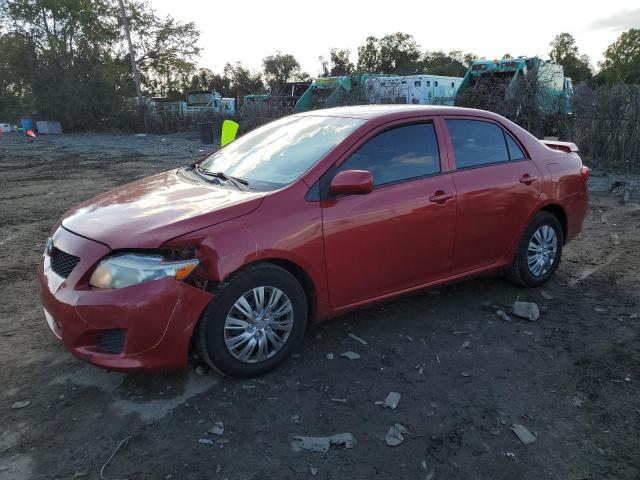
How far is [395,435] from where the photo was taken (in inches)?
112

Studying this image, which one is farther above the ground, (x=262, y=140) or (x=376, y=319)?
(x=262, y=140)

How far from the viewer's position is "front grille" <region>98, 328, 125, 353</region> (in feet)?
9.78

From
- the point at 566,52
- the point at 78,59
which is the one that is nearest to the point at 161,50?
the point at 78,59

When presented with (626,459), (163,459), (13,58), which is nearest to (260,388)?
(163,459)

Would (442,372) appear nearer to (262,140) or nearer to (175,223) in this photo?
(175,223)

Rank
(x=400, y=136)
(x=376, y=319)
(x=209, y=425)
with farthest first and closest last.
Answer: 1. (x=376, y=319)
2. (x=400, y=136)
3. (x=209, y=425)

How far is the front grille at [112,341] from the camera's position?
298 centimetres

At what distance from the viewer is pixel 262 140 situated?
14.3 feet

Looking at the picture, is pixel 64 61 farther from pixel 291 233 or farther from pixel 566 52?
pixel 566 52

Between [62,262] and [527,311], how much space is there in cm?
353

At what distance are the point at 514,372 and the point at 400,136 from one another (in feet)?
6.16

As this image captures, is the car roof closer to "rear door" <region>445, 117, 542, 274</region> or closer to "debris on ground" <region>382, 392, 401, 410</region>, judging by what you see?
"rear door" <region>445, 117, 542, 274</region>

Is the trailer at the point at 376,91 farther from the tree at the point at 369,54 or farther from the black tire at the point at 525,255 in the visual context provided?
the tree at the point at 369,54

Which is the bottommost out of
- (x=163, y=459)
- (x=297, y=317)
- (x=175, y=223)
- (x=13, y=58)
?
(x=163, y=459)
